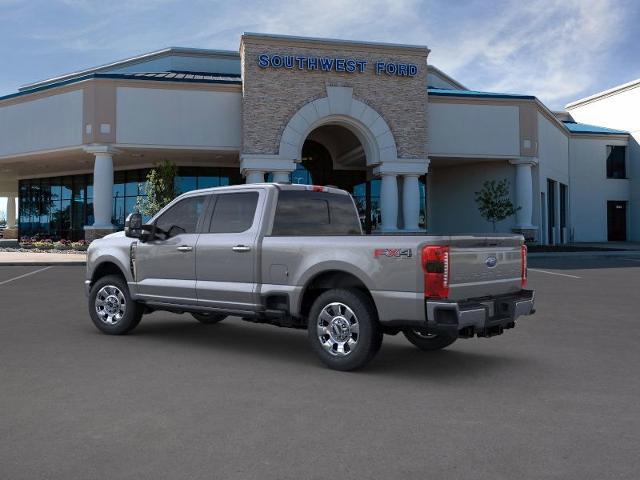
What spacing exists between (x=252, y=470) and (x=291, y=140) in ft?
86.1

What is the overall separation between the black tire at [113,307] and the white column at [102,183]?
22000 mm

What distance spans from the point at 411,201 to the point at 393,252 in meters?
25.4

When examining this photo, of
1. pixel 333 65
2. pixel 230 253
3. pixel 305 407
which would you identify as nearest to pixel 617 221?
pixel 333 65

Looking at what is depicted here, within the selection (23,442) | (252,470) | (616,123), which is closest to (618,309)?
(252,470)

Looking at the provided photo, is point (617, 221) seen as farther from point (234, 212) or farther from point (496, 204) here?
point (234, 212)

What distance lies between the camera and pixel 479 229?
3575cm

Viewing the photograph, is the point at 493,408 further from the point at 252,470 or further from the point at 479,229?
the point at 479,229

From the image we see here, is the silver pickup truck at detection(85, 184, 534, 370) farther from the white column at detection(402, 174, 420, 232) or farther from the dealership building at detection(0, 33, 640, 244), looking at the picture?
the white column at detection(402, 174, 420, 232)

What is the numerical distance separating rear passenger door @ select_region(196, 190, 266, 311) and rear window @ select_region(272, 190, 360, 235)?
28 cm

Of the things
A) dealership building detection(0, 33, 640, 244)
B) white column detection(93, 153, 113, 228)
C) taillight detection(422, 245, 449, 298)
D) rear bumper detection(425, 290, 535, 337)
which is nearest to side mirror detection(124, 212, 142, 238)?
taillight detection(422, 245, 449, 298)

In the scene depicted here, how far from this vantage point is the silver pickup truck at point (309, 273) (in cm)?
606

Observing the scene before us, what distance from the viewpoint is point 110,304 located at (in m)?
8.88

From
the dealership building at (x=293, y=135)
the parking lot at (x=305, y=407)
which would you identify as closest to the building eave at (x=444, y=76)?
the dealership building at (x=293, y=135)

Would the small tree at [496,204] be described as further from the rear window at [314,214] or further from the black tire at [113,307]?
the black tire at [113,307]
